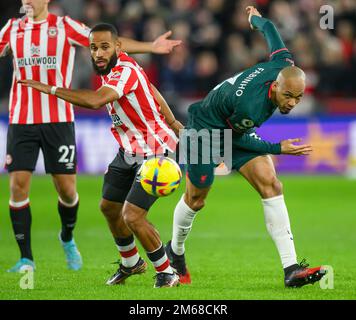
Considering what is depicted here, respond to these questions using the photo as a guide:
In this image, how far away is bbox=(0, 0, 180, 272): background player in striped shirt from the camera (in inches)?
345

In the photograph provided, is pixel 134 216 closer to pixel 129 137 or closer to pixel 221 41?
pixel 129 137

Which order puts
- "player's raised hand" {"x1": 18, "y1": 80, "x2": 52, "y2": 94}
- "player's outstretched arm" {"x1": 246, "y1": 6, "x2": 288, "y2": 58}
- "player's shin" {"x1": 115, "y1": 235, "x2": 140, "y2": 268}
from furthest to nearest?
"player's outstretched arm" {"x1": 246, "y1": 6, "x2": 288, "y2": 58} → "player's shin" {"x1": 115, "y1": 235, "x2": 140, "y2": 268} → "player's raised hand" {"x1": 18, "y1": 80, "x2": 52, "y2": 94}

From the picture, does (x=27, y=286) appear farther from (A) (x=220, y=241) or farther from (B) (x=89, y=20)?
(B) (x=89, y=20)

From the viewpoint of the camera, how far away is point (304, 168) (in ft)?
56.1

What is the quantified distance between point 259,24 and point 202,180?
1.59m

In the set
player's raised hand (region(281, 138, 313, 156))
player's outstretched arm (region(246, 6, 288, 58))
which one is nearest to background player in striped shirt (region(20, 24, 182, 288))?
player's raised hand (region(281, 138, 313, 156))

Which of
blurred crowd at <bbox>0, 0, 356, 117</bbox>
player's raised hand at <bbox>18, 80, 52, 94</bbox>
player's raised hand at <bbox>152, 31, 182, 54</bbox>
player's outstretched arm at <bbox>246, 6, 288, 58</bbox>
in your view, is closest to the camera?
player's raised hand at <bbox>18, 80, 52, 94</bbox>

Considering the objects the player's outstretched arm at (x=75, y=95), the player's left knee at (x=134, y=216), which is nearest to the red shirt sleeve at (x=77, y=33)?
the player's outstretched arm at (x=75, y=95)

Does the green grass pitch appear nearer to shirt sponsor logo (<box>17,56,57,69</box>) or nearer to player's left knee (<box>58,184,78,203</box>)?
player's left knee (<box>58,184,78,203</box>)

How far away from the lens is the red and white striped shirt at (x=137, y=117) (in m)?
7.37

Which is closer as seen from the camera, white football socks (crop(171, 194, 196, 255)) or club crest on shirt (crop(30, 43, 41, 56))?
white football socks (crop(171, 194, 196, 255))

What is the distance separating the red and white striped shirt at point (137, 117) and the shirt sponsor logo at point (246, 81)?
69 centimetres

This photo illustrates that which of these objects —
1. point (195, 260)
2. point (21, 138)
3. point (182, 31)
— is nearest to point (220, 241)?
point (195, 260)

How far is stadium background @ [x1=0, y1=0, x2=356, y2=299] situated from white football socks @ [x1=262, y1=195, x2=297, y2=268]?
23.2 feet
